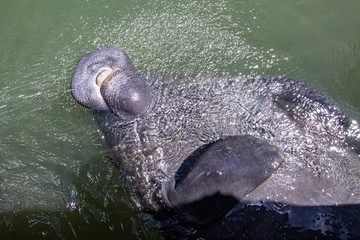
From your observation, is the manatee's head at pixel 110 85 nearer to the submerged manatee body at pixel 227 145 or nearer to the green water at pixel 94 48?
the submerged manatee body at pixel 227 145

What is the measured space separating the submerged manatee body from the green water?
0.49 m

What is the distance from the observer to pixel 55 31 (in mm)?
5562

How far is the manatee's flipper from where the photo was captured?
98.4 inches

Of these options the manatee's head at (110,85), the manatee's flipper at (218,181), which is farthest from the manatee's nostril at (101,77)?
the manatee's flipper at (218,181)

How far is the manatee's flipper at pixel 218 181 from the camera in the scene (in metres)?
2.50

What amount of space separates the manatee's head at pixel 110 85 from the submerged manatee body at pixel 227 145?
12 mm

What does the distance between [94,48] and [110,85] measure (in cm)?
205

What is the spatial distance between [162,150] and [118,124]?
690 mm

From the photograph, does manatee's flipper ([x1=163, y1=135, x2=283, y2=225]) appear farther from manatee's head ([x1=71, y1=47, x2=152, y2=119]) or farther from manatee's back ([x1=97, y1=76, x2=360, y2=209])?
manatee's head ([x1=71, y1=47, x2=152, y2=119])

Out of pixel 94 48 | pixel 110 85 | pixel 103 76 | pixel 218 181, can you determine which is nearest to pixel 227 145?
pixel 218 181

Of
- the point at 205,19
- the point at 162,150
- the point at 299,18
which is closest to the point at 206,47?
the point at 205,19

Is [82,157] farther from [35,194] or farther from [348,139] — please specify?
[348,139]

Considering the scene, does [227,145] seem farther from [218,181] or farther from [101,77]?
[101,77]

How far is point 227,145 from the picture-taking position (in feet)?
9.15
